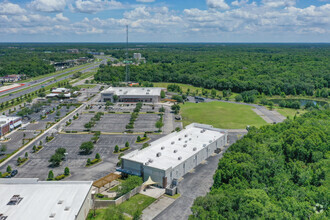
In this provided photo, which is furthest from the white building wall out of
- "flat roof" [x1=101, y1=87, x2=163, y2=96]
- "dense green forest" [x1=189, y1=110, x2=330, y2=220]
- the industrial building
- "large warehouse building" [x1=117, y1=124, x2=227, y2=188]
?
"flat roof" [x1=101, y1=87, x2=163, y2=96]

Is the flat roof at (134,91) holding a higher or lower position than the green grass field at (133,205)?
higher

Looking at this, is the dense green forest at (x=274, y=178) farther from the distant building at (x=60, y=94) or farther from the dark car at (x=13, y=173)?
the distant building at (x=60, y=94)

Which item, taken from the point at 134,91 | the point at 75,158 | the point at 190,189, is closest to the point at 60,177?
the point at 75,158

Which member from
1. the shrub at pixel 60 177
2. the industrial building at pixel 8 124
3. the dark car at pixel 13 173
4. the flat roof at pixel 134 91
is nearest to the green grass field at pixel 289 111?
the flat roof at pixel 134 91

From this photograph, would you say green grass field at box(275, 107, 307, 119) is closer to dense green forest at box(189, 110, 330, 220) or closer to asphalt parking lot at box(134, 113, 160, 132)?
dense green forest at box(189, 110, 330, 220)

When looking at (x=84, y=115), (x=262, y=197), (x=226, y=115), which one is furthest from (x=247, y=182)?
(x=84, y=115)

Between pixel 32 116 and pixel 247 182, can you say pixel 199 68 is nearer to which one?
pixel 32 116
